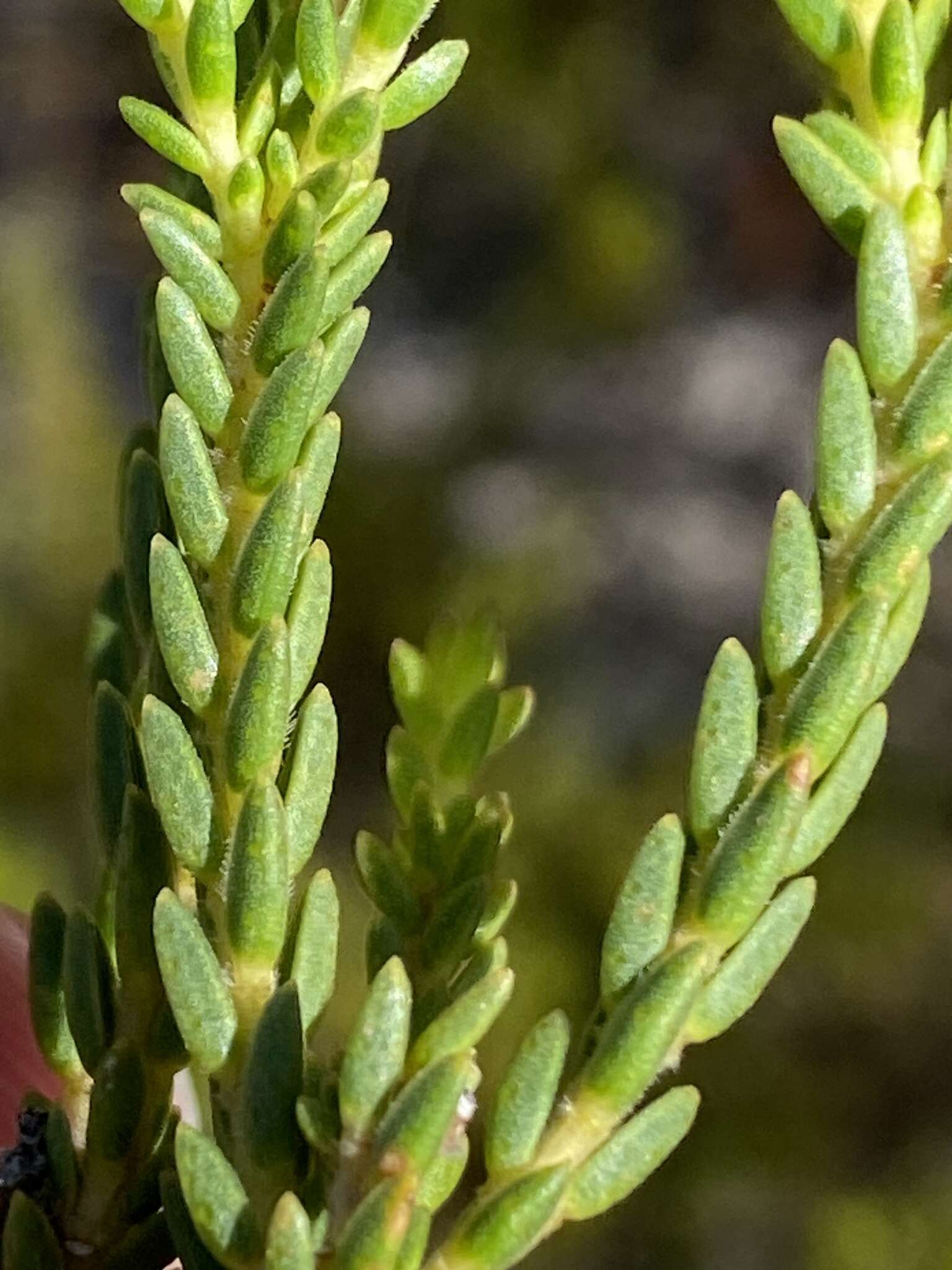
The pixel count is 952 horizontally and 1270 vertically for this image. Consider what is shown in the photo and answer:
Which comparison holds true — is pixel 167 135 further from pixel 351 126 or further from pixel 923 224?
pixel 923 224

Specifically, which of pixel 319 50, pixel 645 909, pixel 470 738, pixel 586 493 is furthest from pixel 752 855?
pixel 586 493

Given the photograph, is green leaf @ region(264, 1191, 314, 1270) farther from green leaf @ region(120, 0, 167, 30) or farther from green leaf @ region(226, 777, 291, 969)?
green leaf @ region(120, 0, 167, 30)

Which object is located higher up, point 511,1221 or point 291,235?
point 291,235

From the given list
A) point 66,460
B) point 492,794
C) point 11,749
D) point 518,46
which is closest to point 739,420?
point 518,46

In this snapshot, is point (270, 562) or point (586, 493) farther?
point (586, 493)

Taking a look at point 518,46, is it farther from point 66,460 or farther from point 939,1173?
point 939,1173

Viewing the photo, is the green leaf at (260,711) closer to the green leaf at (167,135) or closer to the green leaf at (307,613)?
the green leaf at (307,613)

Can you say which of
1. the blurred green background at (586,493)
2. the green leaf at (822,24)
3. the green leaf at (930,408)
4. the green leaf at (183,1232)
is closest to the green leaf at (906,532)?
the green leaf at (930,408)
